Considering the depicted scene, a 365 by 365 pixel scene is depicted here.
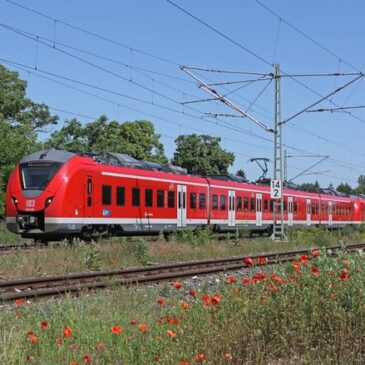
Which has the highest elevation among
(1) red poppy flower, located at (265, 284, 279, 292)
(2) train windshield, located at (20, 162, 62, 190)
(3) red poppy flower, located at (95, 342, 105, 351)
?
(2) train windshield, located at (20, 162, 62, 190)

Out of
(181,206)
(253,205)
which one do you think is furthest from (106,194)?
(253,205)

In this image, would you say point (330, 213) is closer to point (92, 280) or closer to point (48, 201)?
point (48, 201)

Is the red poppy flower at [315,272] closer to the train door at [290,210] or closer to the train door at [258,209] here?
the train door at [258,209]

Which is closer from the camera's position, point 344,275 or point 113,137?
point 344,275

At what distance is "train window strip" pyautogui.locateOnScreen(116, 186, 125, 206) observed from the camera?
2281 cm

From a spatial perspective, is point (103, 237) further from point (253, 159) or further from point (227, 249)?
point (253, 159)

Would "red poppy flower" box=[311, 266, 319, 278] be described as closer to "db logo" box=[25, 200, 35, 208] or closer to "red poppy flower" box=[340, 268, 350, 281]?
"red poppy flower" box=[340, 268, 350, 281]

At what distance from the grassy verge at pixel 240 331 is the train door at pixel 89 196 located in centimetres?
1464

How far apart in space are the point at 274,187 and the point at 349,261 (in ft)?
70.4

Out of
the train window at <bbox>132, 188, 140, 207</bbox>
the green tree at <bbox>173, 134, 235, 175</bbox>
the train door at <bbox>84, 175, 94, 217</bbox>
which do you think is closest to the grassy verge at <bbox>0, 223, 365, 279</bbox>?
the train door at <bbox>84, 175, 94, 217</bbox>

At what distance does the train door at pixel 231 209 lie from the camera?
105ft

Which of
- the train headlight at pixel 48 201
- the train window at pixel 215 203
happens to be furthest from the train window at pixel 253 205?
the train headlight at pixel 48 201

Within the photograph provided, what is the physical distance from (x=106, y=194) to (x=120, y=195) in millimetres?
915

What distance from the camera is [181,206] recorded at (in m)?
27.3
